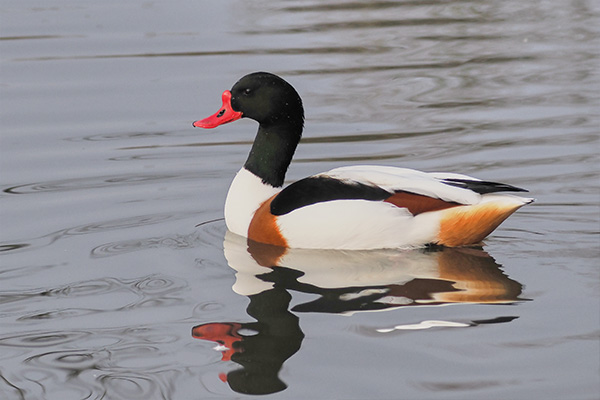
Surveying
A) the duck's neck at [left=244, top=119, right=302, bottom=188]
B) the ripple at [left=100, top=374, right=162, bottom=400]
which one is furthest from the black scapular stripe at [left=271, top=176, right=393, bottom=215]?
the ripple at [left=100, top=374, right=162, bottom=400]

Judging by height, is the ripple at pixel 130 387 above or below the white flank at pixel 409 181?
below

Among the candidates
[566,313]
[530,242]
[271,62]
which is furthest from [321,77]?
[566,313]

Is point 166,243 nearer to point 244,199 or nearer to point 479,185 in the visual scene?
point 244,199

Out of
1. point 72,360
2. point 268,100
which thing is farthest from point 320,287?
point 268,100

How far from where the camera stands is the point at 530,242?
6.39m

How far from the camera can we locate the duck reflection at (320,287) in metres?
4.97

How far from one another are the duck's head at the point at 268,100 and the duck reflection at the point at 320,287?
0.82 metres

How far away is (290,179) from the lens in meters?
7.92

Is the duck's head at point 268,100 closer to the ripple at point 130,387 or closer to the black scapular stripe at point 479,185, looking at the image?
the black scapular stripe at point 479,185

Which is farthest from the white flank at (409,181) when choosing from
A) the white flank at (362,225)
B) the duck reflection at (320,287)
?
the duck reflection at (320,287)

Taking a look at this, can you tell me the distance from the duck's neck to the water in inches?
19.5

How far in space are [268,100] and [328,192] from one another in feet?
2.98

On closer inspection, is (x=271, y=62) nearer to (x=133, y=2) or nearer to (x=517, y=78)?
(x=517, y=78)

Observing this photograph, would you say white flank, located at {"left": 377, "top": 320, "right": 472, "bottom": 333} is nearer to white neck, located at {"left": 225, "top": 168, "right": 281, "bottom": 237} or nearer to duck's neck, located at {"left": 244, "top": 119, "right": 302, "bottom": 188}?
white neck, located at {"left": 225, "top": 168, "right": 281, "bottom": 237}
